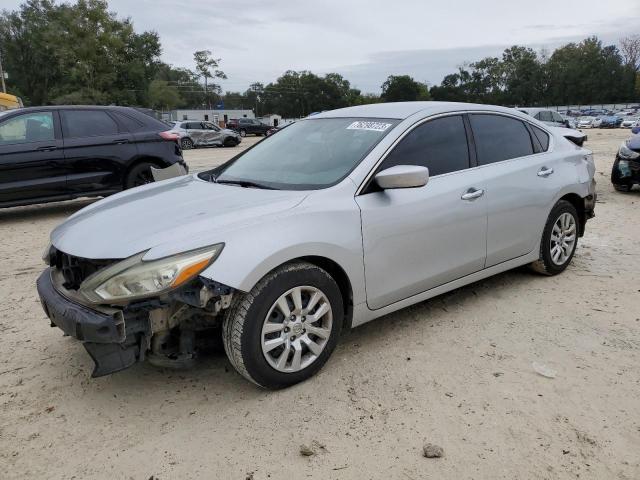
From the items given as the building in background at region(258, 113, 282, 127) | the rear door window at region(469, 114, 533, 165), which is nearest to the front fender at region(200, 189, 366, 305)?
the rear door window at region(469, 114, 533, 165)

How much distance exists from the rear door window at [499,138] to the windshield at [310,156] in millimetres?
849

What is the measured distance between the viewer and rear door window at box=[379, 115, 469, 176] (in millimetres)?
3492

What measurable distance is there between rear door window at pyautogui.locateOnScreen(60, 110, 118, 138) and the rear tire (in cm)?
60

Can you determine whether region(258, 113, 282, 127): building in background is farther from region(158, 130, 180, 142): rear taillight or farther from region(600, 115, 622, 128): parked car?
region(158, 130, 180, 142): rear taillight

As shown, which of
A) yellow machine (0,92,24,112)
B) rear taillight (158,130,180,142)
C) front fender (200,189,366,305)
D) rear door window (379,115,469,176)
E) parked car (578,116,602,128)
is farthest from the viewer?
Answer: parked car (578,116,602,128)

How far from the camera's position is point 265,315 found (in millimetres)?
2752

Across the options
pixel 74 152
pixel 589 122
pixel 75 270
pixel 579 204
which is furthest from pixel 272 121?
pixel 75 270

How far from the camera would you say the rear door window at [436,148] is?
3492 millimetres

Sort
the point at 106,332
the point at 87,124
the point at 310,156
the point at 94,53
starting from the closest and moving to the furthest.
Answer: the point at 106,332, the point at 310,156, the point at 87,124, the point at 94,53

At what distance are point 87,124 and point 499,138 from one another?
618 centimetres

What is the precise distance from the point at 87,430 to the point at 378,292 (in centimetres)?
175

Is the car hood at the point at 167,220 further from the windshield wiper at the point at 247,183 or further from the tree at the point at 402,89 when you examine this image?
the tree at the point at 402,89

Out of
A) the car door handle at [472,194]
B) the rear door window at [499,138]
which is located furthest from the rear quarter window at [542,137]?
the car door handle at [472,194]

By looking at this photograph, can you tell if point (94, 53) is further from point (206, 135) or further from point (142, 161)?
point (142, 161)
